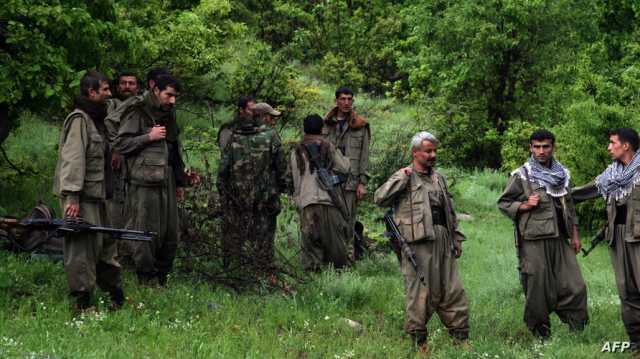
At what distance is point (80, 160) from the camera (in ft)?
24.6

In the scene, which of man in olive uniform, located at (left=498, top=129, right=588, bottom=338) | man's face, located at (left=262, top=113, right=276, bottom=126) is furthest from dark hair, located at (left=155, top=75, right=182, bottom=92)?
man in olive uniform, located at (left=498, top=129, right=588, bottom=338)

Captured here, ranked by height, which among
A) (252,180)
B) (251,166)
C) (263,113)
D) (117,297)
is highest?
(263,113)

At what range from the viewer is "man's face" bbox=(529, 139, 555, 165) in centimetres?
828

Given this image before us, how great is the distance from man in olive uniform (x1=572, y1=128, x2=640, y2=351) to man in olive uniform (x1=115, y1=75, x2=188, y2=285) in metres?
4.17

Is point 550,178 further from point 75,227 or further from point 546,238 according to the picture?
point 75,227

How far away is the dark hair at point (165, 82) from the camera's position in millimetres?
8680

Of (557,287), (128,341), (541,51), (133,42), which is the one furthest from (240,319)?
(541,51)

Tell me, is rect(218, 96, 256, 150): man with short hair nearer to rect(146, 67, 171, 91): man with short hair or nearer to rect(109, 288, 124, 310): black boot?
rect(146, 67, 171, 91): man with short hair

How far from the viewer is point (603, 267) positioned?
13.1 m

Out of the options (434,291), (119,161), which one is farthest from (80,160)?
(434,291)

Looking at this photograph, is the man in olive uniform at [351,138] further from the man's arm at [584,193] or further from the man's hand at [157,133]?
the man's arm at [584,193]

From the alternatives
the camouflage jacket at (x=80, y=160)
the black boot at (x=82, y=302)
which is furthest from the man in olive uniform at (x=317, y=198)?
the black boot at (x=82, y=302)

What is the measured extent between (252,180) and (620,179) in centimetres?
395

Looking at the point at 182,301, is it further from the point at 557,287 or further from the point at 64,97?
the point at 557,287
